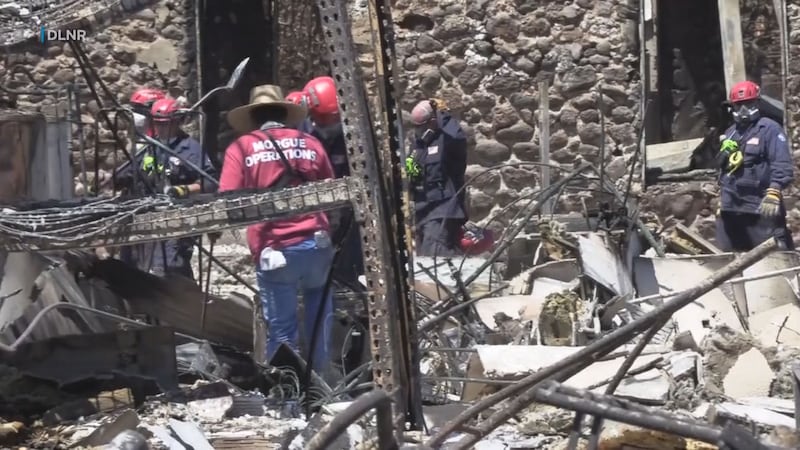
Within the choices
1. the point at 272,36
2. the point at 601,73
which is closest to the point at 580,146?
the point at 601,73

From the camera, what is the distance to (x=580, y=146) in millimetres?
11398

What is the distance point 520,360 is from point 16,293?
7.55ft

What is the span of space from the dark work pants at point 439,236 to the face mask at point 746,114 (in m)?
2.16

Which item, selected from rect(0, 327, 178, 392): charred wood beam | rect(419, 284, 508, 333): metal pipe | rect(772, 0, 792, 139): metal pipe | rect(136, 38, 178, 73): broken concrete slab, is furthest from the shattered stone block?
rect(136, 38, 178, 73): broken concrete slab

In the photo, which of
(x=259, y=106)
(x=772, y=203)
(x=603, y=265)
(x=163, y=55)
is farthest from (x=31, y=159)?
(x=163, y=55)

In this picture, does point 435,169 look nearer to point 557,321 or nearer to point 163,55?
point 163,55

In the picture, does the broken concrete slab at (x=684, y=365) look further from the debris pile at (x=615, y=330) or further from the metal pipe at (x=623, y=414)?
the metal pipe at (x=623, y=414)

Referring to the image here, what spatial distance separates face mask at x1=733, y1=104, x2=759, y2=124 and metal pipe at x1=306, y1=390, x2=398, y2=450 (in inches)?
281

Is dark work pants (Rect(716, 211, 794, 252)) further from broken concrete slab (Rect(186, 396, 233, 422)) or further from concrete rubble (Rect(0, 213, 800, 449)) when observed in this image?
broken concrete slab (Rect(186, 396, 233, 422))

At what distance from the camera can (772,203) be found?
923cm

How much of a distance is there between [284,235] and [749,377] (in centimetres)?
224

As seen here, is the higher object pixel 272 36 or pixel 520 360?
pixel 272 36

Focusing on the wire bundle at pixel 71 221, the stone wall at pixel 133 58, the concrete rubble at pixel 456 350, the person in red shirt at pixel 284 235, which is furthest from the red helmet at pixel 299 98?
the stone wall at pixel 133 58

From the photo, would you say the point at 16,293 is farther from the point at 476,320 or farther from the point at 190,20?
the point at 190,20
